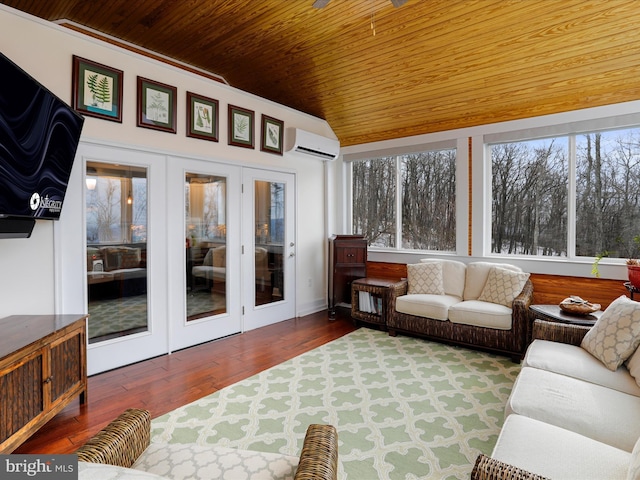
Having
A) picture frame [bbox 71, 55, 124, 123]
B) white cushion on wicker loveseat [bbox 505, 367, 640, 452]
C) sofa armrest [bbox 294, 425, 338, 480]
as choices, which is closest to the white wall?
picture frame [bbox 71, 55, 124, 123]

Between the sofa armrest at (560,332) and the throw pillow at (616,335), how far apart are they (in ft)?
0.53

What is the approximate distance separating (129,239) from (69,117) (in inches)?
47.3

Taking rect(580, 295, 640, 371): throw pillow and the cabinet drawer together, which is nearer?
rect(580, 295, 640, 371): throw pillow

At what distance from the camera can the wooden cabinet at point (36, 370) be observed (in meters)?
1.88

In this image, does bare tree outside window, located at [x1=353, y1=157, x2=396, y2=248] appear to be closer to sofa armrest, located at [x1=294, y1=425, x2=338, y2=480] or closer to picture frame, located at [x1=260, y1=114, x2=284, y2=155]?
picture frame, located at [x1=260, y1=114, x2=284, y2=155]

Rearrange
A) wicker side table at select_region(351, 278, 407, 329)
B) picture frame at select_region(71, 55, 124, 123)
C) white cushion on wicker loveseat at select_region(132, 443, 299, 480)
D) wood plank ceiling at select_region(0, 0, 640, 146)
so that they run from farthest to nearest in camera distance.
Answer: wicker side table at select_region(351, 278, 407, 329), wood plank ceiling at select_region(0, 0, 640, 146), picture frame at select_region(71, 55, 124, 123), white cushion on wicker loveseat at select_region(132, 443, 299, 480)

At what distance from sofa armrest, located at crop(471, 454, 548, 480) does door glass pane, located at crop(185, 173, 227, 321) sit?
129 inches

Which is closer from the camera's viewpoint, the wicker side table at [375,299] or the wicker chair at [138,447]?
the wicker chair at [138,447]

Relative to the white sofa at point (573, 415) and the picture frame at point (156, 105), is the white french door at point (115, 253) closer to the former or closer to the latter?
the picture frame at point (156, 105)

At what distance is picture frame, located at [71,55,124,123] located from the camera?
9.63 feet

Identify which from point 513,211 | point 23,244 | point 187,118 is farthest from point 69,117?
point 513,211

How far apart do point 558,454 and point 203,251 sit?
348cm

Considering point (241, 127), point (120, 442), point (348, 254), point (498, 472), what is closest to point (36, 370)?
point (120, 442)

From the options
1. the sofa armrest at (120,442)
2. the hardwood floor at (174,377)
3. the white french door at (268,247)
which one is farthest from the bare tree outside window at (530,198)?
the sofa armrest at (120,442)
